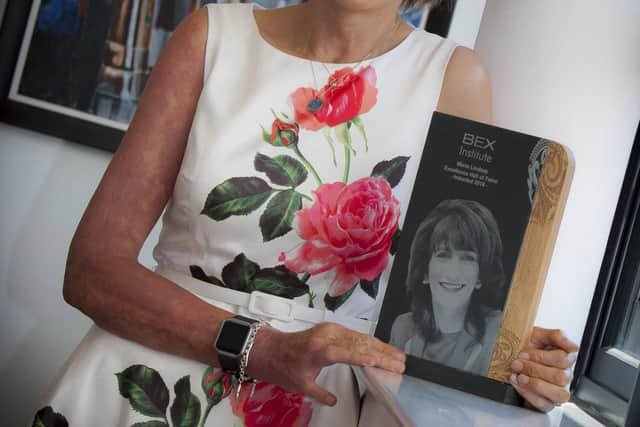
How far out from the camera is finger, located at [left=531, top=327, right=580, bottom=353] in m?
0.84

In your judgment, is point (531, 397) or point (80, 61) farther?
point (80, 61)

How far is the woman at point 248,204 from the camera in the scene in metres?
1.07

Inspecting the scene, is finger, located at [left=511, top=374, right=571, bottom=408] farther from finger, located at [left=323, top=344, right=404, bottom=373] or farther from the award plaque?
finger, located at [left=323, top=344, right=404, bottom=373]

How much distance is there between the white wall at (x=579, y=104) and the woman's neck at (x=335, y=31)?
211 millimetres

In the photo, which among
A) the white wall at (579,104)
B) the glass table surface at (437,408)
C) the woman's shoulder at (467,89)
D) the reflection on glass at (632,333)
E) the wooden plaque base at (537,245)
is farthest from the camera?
the reflection on glass at (632,333)

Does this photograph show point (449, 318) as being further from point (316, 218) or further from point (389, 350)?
point (316, 218)

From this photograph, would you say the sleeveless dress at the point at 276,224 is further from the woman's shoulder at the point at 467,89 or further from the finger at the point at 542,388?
the finger at the point at 542,388

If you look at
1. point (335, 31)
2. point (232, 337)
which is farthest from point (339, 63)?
point (232, 337)

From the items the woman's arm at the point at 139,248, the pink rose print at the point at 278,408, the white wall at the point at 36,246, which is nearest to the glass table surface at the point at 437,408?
the woman's arm at the point at 139,248

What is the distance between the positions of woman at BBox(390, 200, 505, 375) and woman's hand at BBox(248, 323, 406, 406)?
0.15 feet

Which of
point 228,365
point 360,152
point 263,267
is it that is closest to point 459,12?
point 360,152

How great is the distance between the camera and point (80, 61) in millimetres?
2113

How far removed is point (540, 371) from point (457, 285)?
0.39ft

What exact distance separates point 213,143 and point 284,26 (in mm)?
263
